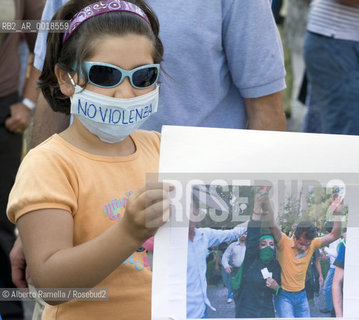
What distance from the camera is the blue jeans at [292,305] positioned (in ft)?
4.18

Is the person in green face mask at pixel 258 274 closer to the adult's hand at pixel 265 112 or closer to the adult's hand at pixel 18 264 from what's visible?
the adult's hand at pixel 265 112

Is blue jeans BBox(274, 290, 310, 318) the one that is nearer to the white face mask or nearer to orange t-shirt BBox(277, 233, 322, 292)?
orange t-shirt BBox(277, 233, 322, 292)

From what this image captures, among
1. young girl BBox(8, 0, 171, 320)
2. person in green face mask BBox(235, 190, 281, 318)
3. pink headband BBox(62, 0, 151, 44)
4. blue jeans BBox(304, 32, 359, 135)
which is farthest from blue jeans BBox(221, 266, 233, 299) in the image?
blue jeans BBox(304, 32, 359, 135)

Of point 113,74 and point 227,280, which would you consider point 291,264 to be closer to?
point 227,280

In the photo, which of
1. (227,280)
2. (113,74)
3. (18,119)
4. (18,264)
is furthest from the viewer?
(18,119)

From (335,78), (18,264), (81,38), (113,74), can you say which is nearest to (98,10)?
(81,38)

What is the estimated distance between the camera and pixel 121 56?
1398 millimetres

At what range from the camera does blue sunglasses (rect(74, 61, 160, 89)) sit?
1.38 meters

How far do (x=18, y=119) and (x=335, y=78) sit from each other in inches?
57.6

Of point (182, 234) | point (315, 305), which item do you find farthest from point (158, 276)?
point (315, 305)

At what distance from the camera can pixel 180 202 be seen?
1.24 metres

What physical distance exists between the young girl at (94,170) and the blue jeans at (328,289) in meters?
0.36

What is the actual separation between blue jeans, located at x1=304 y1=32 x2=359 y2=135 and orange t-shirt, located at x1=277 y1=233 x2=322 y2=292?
1870 millimetres

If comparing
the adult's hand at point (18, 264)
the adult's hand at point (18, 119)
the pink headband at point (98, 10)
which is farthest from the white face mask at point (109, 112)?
the adult's hand at point (18, 119)
